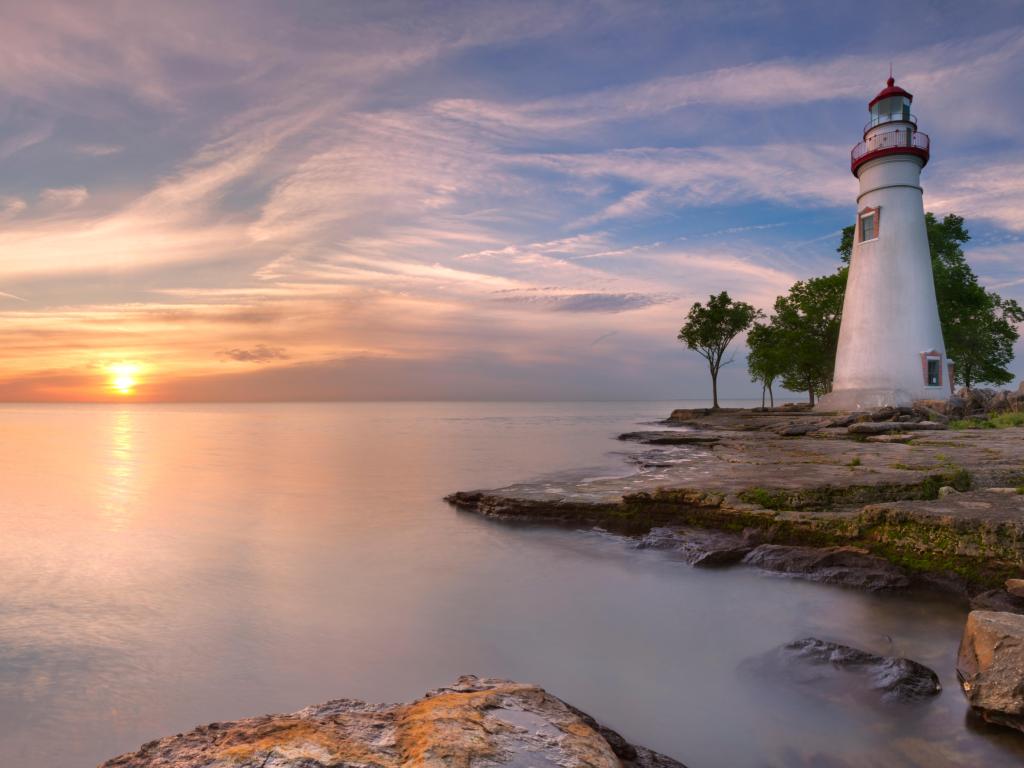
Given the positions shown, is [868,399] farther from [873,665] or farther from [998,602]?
[873,665]

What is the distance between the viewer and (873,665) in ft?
19.2

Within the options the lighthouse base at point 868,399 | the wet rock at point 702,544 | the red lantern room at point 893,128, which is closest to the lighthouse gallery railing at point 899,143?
the red lantern room at point 893,128

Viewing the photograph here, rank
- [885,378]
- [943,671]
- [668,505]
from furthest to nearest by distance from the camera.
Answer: [885,378] → [668,505] → [943,671]

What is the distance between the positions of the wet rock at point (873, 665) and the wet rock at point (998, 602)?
1.66 metres

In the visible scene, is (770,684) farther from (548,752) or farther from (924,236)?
(924,236)

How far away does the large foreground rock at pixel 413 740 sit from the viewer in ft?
8.71

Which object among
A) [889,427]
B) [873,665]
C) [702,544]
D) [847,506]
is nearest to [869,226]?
[889,427]

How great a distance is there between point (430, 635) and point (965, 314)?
43.5 meters

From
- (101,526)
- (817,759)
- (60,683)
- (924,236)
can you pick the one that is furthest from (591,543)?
(924,236)

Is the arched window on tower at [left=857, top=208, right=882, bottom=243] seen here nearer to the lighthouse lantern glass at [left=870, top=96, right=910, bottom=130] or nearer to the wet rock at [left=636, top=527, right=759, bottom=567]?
the lighthouse lantern glass at [left=870, top=96, right=910, bottom=130]

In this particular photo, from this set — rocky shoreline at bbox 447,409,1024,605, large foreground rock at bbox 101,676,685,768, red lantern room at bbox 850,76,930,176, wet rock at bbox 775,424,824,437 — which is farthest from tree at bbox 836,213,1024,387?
large foreground rock at bbox 101,676,685,768

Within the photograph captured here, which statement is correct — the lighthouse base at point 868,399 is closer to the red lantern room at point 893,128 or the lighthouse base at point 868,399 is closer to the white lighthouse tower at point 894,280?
the white lighthouse tower at point 894,280

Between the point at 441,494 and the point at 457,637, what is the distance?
489 inches

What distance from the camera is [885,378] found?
97.5ft
